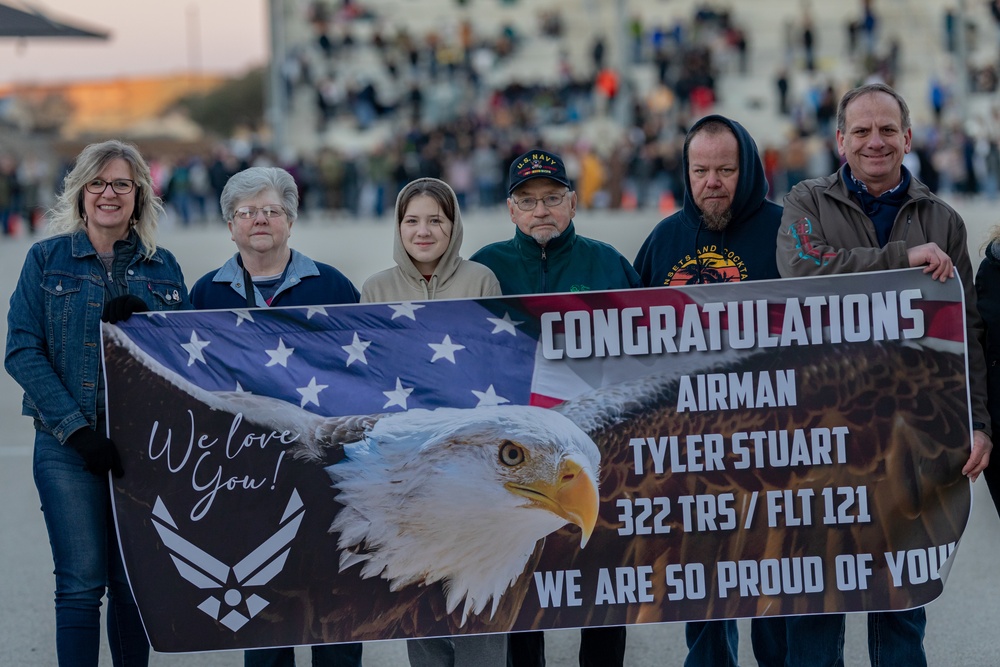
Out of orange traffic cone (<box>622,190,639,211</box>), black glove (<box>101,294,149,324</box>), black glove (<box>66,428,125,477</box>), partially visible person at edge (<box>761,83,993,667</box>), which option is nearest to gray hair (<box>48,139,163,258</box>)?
black glove (<box>101,294,149,324</box>)

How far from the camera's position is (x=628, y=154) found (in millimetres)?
32219

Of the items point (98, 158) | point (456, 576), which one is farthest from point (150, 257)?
point (456, 576)

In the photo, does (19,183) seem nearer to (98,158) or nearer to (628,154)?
(628,154)

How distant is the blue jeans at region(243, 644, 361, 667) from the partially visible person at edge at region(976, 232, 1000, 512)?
229cm

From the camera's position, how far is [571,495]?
15.0 ft

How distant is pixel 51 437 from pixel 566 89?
3624cm

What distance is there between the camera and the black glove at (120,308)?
445 cm

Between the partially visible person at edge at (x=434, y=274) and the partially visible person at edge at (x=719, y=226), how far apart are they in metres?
0.70

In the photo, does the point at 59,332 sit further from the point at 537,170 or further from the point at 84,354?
the point at 537,170

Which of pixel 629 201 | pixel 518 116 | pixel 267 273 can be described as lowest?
pixel 267 273

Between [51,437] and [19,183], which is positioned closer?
[51,437]

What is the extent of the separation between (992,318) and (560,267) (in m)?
1.48

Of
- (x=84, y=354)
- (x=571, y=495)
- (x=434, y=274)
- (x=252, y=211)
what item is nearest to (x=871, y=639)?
(x=571, y=495)

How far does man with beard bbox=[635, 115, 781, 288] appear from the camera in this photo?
4695 mm
